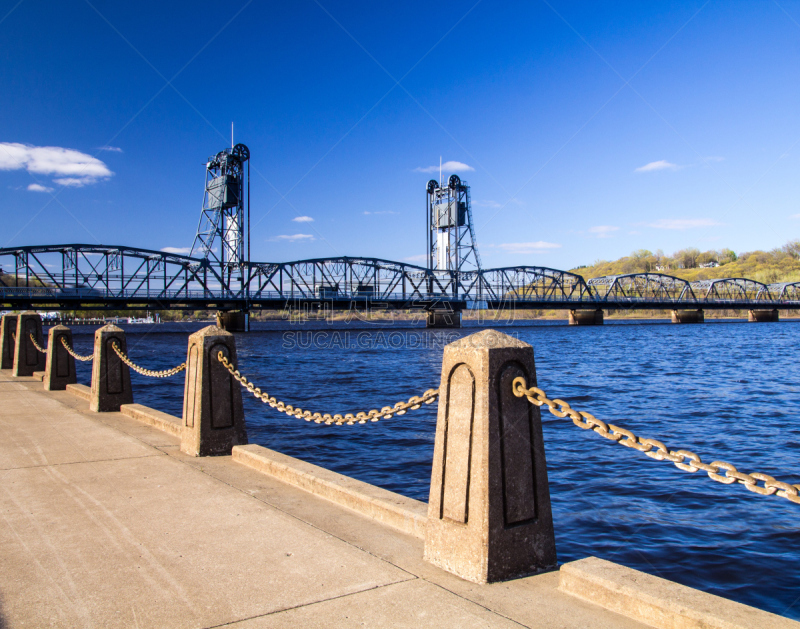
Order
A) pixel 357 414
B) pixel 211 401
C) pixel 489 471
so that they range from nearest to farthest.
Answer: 1. pixel 489 471
2. pixel 357 414
3. pixel 211 401

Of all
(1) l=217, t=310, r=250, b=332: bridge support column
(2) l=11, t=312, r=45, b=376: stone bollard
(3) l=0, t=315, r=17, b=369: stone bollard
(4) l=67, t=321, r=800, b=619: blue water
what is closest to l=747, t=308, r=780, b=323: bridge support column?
(1) l=217, t=310, r=250, b=332: bridge support column

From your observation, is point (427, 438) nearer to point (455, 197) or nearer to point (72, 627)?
point (72, 627)

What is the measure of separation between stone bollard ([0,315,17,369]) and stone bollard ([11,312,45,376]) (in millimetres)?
2367

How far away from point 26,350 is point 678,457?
20016mm

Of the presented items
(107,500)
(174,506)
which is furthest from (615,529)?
(107,500)

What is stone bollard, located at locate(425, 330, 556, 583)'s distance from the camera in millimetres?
3994

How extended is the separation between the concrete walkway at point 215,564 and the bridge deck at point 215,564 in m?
0.01

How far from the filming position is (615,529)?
810cm

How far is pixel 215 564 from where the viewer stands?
4336 millimetres

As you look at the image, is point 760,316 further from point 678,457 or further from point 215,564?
point 215,564

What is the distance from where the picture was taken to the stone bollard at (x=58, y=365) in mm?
14811

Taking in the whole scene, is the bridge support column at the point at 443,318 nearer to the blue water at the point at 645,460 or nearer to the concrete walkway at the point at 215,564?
the blue water at the point at 645,460

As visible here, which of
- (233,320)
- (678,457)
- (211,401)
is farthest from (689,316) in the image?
(678,457)

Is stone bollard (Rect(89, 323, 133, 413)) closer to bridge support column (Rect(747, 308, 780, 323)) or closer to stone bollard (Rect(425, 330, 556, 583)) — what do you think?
stone bollard (Rect(425, 330, 556, 583))
